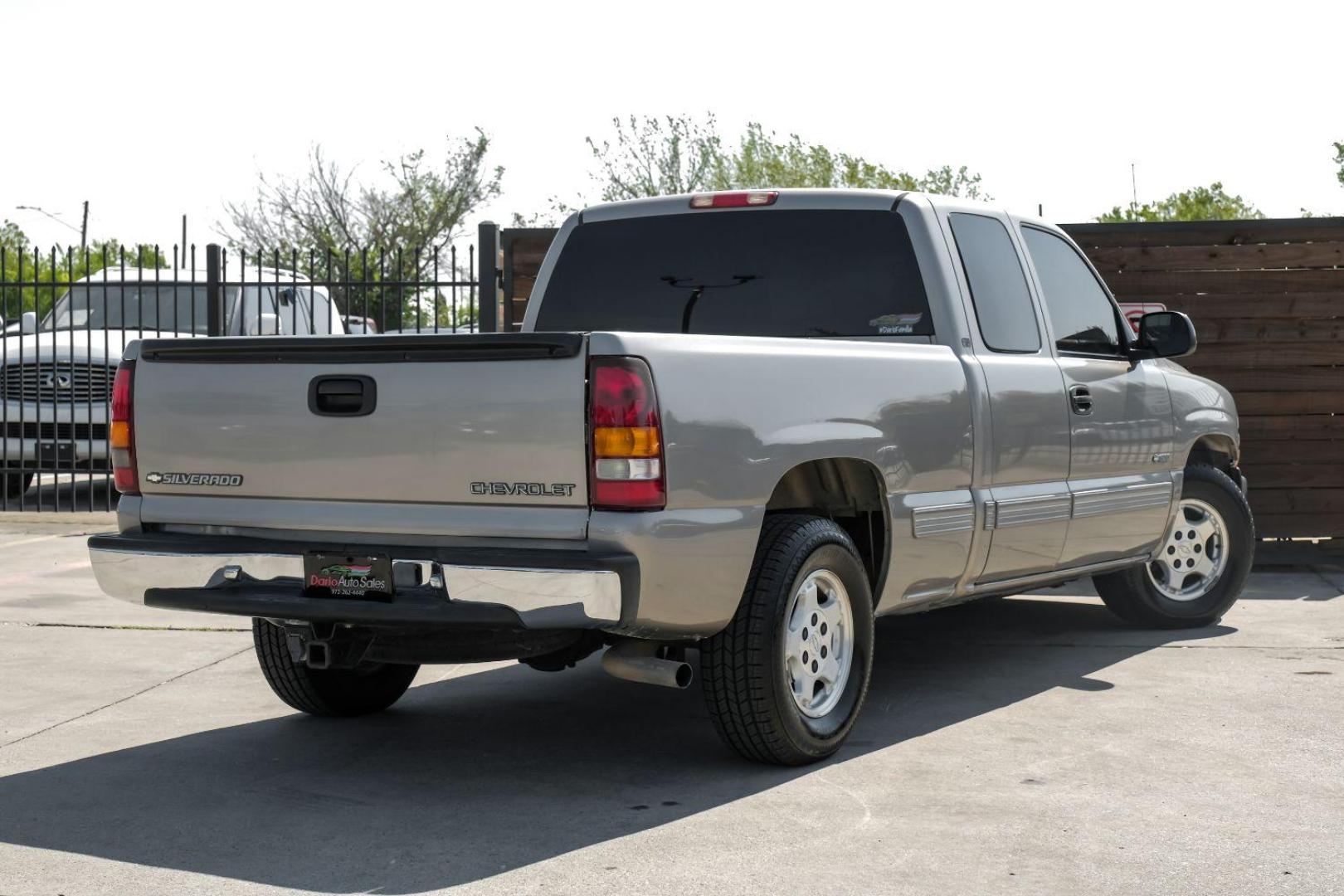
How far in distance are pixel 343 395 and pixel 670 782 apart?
5.36 ft

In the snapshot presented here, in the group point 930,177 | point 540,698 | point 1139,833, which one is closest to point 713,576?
point 1139,833

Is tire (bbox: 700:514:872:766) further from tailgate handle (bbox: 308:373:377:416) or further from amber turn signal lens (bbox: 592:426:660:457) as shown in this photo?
tailgate handle (bbox: 308:373:377:416)

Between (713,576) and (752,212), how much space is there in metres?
2.12

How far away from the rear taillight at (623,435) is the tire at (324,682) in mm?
1762

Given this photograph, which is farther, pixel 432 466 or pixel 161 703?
pixel 161 703

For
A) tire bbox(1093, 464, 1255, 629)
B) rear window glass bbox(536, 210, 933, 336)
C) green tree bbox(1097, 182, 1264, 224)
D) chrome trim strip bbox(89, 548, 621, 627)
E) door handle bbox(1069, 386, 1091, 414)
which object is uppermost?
green tree bbox(1097, 182, 1264, 224)

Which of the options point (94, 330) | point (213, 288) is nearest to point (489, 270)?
point (213, 288)

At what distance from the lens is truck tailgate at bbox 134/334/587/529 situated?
4.87 metres

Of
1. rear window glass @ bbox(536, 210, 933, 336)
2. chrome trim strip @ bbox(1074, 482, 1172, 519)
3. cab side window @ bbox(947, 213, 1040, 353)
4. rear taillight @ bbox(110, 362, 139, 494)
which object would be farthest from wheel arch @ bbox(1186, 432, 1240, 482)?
rear taillight @ bbox(110, 362, 139, 494)

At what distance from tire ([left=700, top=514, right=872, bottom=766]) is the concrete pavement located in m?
0.15

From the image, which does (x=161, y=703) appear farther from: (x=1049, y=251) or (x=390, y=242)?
(x=390, y=242)

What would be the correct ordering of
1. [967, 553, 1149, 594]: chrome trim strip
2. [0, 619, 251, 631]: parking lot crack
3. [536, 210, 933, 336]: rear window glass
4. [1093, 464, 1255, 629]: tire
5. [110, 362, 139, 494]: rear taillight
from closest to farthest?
[110, 362, 139, 494]: rear taillight → [536, 210, 933, 336]: rear window glass → [967, 553, 1149, 594]: chrome trim strip → [1093, 464, 1255, 629]: tire → [0, 619, 251, 631]: parking lot crack

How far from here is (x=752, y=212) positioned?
6.70 meters

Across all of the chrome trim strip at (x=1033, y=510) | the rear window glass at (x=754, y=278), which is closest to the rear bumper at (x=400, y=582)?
the rear window glass at (x=754, y=278)
